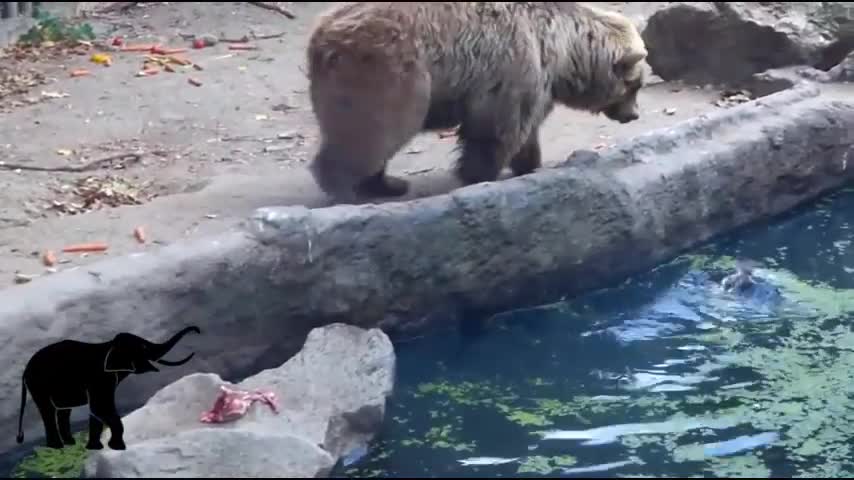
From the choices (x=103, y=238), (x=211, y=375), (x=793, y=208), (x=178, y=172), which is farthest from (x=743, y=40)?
(x=211, y=375)

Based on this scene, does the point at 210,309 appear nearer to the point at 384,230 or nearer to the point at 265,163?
the point at 384,230

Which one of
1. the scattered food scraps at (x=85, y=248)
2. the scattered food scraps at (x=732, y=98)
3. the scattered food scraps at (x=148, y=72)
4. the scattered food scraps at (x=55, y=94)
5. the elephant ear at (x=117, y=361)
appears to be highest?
the elephant ear at (x=117, y=361)

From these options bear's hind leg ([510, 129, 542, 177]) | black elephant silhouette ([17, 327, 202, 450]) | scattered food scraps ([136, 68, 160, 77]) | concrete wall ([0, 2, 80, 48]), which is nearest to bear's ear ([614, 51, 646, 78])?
bear's hind leg ([510, 129, 542, 177])

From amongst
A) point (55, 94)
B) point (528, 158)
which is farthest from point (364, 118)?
point (55, 94)

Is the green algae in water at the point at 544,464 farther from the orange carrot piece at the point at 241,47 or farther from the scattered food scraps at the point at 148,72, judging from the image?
the orange carrot piece at the point at 241,47

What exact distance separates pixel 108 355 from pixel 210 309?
924 millimetres

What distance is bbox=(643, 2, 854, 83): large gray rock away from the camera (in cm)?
970

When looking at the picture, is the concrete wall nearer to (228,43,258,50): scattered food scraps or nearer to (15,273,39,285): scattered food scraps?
(228,43,258,50): scattered food scraps

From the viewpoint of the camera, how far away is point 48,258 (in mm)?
6078

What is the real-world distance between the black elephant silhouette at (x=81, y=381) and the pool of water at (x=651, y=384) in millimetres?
934

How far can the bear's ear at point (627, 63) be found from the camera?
24.5 ft

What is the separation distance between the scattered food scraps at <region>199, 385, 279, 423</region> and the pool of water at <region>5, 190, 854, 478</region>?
434 millimetres

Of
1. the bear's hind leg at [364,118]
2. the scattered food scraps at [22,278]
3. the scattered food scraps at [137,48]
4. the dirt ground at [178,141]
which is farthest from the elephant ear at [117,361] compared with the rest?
the scattered food scraps at [137,48]

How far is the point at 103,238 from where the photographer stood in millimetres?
6422
